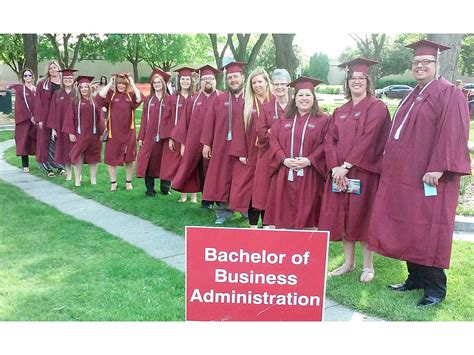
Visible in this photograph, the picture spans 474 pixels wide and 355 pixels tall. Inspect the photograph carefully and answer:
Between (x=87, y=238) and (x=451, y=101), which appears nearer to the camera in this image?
(x=451, y=101)

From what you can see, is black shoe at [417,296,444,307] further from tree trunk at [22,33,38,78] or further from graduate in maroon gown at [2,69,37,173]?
tree trunk at [22,33,38,78]

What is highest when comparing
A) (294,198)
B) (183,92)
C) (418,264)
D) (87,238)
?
(183,92)

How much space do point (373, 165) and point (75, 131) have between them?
521 cm

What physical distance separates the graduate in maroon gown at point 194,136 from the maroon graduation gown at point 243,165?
78 centimetres

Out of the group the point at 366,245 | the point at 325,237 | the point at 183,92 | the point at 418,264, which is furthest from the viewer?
the point at 183,92

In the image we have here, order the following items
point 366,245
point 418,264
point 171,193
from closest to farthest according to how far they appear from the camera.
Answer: point 418,264, point 366,245, point 171,193

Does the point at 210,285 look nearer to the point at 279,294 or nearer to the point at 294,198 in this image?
the point at 279,294

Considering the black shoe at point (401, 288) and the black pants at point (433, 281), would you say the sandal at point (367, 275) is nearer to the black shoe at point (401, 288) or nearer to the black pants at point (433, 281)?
the black shoe at point (401, 288)

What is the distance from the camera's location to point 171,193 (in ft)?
24.8

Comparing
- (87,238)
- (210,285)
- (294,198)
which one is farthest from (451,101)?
(87,238)

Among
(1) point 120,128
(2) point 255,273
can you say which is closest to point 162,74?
(1) point 120,128

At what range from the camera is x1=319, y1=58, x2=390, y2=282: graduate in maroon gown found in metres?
3.94

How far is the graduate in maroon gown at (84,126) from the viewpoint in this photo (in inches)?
304
